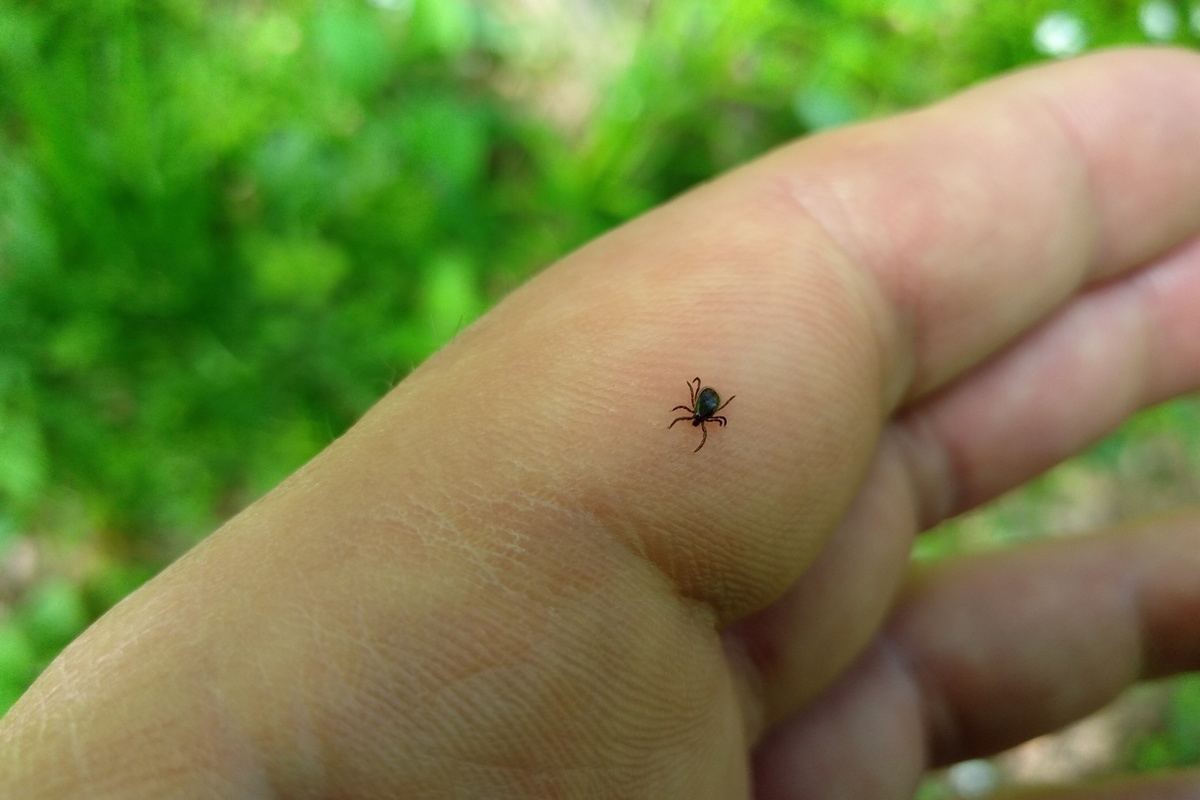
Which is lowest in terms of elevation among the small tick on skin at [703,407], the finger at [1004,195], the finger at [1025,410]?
the small tick on skin at [703,407]

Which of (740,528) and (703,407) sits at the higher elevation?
(703,407)

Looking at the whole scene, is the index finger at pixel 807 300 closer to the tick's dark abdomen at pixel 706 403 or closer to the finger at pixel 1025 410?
the tick's dark abdomen at pixel 706 403

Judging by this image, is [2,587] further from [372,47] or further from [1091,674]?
[1091,674]

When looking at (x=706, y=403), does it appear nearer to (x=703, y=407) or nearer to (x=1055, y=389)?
(x=703, y=407)

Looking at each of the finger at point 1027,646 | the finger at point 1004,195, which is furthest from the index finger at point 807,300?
the finger at point 1027,646

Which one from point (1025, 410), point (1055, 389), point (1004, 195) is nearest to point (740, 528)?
point (1004, 195)

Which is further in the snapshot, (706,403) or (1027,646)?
(1027,646)
